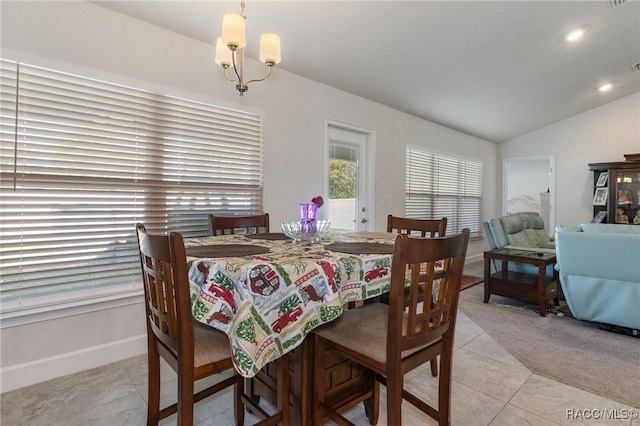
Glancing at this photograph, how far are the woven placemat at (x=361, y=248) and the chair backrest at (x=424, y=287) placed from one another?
0.33 meters

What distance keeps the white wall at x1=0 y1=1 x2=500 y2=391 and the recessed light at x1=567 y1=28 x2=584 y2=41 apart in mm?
2166

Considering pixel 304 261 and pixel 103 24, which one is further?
pixel 103 24

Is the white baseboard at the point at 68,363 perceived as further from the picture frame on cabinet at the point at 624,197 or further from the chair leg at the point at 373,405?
the picture frame on cabinet at the point at 624,197

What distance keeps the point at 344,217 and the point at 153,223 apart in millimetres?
2121

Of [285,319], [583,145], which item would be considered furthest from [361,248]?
[583,145]

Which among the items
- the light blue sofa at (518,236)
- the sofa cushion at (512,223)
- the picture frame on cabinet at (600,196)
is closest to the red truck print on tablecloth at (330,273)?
the light blue sofa at (518,236)

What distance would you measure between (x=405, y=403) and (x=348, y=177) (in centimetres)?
260

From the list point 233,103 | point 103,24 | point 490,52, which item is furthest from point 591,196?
point 103,24

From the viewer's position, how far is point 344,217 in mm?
3951

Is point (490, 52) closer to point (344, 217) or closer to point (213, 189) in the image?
point (344, 217)

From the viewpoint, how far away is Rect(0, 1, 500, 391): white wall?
200 cm

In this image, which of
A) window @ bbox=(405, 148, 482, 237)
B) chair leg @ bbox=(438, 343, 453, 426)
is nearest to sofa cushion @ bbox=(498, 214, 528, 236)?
window @ bbox=(405, 148, 482, 237)

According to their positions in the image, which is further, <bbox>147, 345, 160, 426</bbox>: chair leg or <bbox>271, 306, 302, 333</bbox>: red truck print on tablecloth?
<bbox>147, 345, 160, 426</bbox>: chair leg

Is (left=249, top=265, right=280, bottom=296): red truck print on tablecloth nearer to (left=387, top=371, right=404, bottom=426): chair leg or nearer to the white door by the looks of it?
(left=387, top=371, right=404, bottom=426): chair leg
